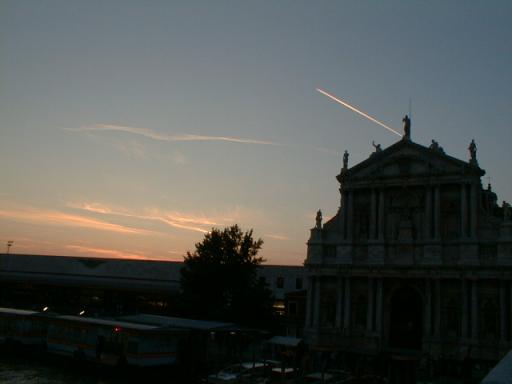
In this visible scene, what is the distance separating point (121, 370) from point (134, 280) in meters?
33.4

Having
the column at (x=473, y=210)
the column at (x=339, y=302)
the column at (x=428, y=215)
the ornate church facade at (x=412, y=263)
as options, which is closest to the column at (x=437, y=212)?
the ornate church facade at (x=412, y=263)

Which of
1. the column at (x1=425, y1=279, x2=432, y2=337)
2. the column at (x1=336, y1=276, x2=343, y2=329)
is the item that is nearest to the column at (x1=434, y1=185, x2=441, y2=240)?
the column at (x1=425, y1=279, x2=432, y2=337)

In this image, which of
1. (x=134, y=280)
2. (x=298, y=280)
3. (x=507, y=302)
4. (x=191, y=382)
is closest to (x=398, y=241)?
(x=507, y=302)

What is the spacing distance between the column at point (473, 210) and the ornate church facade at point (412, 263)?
6cm

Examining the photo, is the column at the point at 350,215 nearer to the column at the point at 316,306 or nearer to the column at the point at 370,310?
the column at the point at 370,310

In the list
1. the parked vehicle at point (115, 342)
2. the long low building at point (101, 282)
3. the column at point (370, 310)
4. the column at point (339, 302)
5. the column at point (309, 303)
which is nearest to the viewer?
the parked vehicle at point (115, 342)

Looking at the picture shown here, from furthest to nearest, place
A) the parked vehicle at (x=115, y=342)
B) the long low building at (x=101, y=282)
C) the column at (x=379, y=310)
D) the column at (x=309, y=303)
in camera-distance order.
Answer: the long low building at (x=101, y=282) → the column at (x=309, y=303) → the column at (x=379, y=310) → the parked vehicle at (x=115, y=342)

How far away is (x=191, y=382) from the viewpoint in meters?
29.6

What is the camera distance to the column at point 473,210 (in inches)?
1312

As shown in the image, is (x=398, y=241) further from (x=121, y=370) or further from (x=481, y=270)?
(x=121, y=370)

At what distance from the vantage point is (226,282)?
4534 centimetres

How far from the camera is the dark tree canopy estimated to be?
1624 inches

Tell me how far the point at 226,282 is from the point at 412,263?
16.5 meters

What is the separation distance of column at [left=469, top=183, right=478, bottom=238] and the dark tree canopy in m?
16.1
